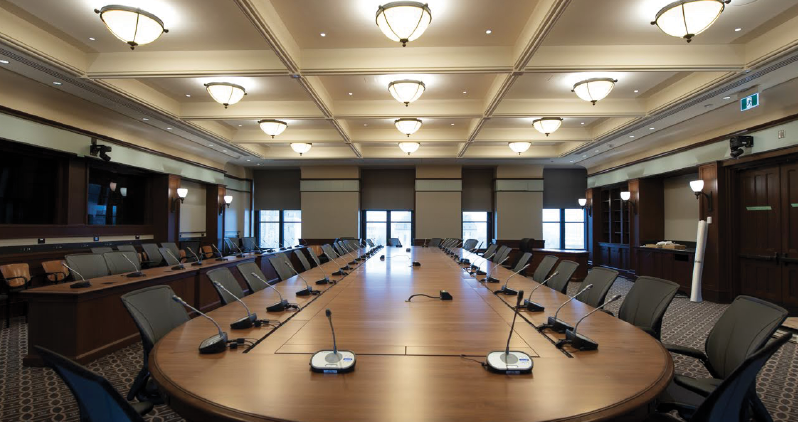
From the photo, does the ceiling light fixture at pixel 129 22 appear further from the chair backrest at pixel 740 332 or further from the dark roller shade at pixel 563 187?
the dark roller shade at pixel 563 187

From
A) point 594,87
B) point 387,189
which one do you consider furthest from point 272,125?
point 387,189

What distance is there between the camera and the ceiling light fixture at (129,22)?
3.84 meters

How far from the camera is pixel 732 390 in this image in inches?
52.0

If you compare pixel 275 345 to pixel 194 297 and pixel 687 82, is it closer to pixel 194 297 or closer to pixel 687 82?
pixel 194 297

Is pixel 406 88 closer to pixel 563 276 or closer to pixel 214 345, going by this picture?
pixel 563 276

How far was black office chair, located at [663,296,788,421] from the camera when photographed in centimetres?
194

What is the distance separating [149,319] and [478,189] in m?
12.0

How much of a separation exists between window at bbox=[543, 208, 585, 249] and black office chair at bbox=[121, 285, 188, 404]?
12.5 m

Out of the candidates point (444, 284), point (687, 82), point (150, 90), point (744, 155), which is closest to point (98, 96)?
point (150, 90)

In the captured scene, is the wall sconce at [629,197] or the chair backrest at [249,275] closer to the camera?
the chair backrest at [249,275]

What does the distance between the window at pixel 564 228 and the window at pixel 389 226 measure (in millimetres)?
4446

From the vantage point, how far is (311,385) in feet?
5.10

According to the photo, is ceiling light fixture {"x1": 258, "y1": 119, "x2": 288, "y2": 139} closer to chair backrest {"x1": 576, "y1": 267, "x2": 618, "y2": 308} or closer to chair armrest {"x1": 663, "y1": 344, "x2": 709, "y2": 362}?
chair backrest {"x1": 576, "y1": 267, "x2": 618, "y2": 308}

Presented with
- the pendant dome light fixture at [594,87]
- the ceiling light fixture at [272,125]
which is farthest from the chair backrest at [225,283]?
the pendant dome light fixture at [594,87]
